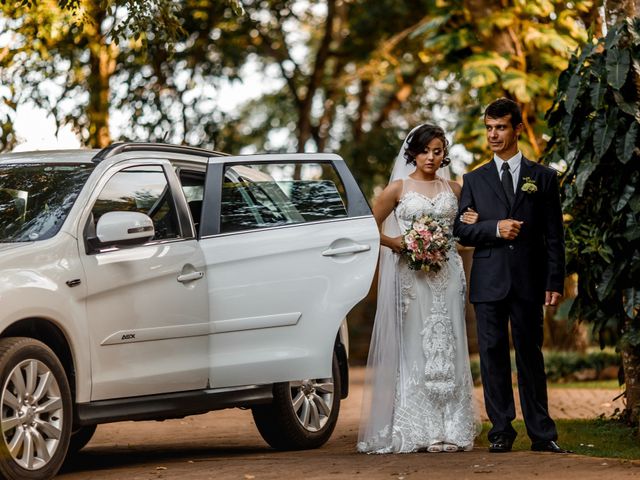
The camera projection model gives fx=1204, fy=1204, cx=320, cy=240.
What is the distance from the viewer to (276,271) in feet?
26.2

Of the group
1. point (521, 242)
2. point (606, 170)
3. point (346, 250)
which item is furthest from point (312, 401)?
point (606, 170)

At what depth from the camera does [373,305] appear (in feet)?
82.7

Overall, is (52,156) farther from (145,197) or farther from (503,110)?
(503,110)

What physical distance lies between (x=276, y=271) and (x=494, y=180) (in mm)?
1618

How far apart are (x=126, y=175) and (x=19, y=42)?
718 cm

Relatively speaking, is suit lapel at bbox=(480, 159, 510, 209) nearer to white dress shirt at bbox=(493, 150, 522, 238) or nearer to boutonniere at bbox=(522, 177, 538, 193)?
white dress shirt at bbox=(493, 150, 522, 238)

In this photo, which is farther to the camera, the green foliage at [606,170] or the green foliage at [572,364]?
the green foliage at [572,364]

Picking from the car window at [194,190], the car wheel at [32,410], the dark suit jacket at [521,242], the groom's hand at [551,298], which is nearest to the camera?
the car wheel at [32,410]

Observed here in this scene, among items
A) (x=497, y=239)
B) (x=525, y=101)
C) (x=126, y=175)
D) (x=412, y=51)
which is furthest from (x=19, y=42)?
(x=412, y=51)

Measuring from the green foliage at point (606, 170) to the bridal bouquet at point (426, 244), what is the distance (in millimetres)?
1153

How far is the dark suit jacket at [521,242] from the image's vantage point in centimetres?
802

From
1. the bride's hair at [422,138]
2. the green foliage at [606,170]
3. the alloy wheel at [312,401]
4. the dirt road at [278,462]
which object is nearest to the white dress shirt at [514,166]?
the bride's hair at [422,138]

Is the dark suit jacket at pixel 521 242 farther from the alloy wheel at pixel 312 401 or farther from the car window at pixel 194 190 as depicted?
the car window at pixel 194 190

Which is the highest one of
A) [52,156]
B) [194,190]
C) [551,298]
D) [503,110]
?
[503,110]
